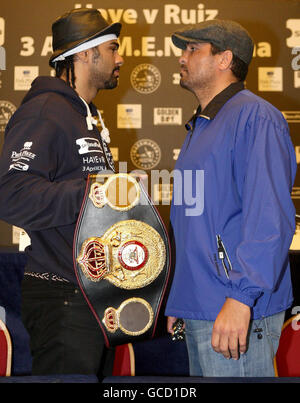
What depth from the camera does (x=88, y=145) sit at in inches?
56.6

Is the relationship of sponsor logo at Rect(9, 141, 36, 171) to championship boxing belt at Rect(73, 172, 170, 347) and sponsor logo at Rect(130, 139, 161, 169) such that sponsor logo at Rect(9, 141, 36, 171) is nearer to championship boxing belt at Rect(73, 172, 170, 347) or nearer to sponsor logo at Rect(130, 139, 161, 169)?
championship boxing belt at Rect(73, 172, 170, 347)

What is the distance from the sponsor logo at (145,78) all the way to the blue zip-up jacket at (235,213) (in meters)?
2.60

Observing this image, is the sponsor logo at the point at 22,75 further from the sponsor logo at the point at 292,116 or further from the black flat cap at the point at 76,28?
the black flat cap at the point at 76,28

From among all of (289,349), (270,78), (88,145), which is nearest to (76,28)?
(88,145)

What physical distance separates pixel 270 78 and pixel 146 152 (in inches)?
45.1

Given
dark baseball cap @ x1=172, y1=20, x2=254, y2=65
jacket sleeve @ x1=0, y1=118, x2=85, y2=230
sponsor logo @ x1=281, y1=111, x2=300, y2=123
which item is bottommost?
jacket sleeve @ x1=0, y1=118, x2=85, y2=230

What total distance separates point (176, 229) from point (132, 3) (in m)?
3.01

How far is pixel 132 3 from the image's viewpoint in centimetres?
401

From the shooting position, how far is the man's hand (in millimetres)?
1179

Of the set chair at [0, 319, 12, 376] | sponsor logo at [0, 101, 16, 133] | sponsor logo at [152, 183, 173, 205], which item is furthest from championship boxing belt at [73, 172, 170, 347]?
sponsor logo at [0, 101, 16, 133]

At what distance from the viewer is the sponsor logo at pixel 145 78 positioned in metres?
4.01
